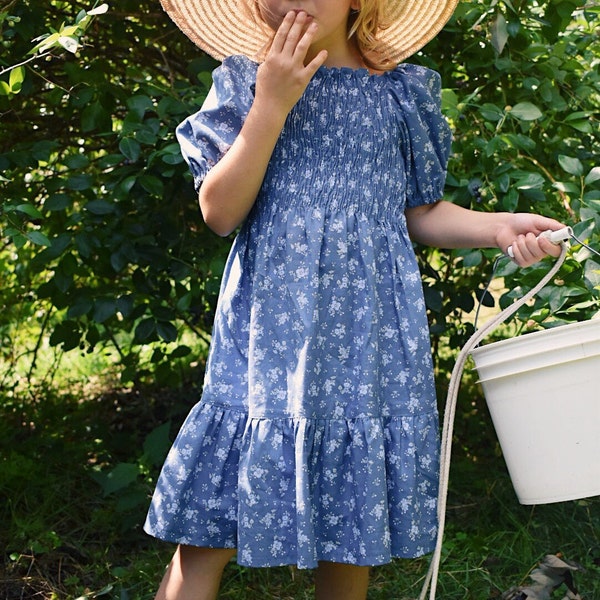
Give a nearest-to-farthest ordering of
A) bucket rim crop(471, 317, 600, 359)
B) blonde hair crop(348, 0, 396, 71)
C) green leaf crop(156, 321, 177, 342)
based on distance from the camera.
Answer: bucket rim crop(471, 317, 600, 359) < blonde hair crop(348, 0, 396, 71) < green leaf crop(156, 321, 177, 342)

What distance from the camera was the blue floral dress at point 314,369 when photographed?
1.77 m

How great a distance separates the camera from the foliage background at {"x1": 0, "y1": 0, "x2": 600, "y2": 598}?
2355 millimetres

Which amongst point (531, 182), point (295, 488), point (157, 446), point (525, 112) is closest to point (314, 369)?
point (295, 488)

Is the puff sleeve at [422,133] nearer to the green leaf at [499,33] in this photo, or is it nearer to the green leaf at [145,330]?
the green leaf at [499,33]

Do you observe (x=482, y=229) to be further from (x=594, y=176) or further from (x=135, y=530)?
(x=135, y=530)

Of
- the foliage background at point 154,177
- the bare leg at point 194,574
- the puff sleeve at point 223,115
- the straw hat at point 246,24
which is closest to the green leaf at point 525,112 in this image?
the foliage background at point 154,177

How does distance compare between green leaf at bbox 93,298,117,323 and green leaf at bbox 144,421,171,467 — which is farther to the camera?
green leaf at bbox 144,421,171,467

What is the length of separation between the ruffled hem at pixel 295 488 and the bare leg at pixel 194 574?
50mm

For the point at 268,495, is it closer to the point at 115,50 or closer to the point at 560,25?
the point at 560,25

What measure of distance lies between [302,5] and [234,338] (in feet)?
1.95

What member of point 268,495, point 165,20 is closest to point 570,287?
point 268,495

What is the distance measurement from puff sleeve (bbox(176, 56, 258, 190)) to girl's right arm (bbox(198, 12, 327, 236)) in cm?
5

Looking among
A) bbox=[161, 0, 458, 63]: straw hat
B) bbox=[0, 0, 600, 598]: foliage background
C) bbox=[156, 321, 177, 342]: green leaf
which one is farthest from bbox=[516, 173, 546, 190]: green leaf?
bbox=[156, 321, 177, 342]: green leaf

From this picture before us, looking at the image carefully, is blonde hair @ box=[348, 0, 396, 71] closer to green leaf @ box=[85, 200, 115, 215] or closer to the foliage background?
the foliage background
